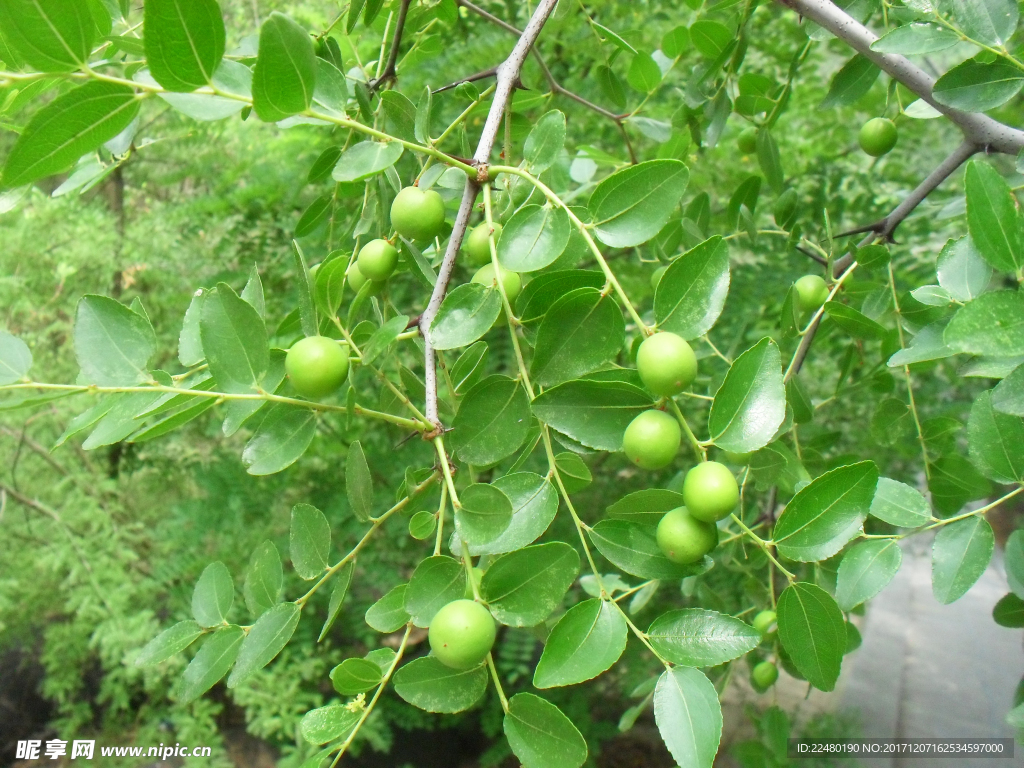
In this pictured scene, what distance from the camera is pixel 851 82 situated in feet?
3.09

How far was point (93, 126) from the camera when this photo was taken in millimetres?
490

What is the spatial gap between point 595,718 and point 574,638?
1.89 m

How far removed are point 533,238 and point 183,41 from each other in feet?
0.88

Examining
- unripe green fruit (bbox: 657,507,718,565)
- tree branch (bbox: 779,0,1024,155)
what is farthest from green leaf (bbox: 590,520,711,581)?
tree branch (bbox: 779,0,1024,155)

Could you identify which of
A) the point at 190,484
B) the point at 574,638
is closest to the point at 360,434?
the point at 190,484

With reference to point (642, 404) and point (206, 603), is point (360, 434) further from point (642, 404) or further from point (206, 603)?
point (642, 404)

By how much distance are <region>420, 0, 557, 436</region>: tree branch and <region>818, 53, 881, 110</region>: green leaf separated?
1.47 feet

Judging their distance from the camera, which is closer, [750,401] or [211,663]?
[750,401]

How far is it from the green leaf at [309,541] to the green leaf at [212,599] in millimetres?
102

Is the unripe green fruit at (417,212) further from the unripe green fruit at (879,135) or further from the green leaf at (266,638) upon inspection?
the unripe green fruit at (879,135)

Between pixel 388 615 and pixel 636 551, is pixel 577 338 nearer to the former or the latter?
pixel 636 551

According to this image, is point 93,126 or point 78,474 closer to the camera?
point 93,126

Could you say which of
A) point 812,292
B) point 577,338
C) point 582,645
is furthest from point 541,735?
point 812,292

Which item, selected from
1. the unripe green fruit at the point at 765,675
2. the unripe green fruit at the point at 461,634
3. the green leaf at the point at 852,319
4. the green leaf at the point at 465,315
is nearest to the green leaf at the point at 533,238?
the green leaf at the point at 465,315
